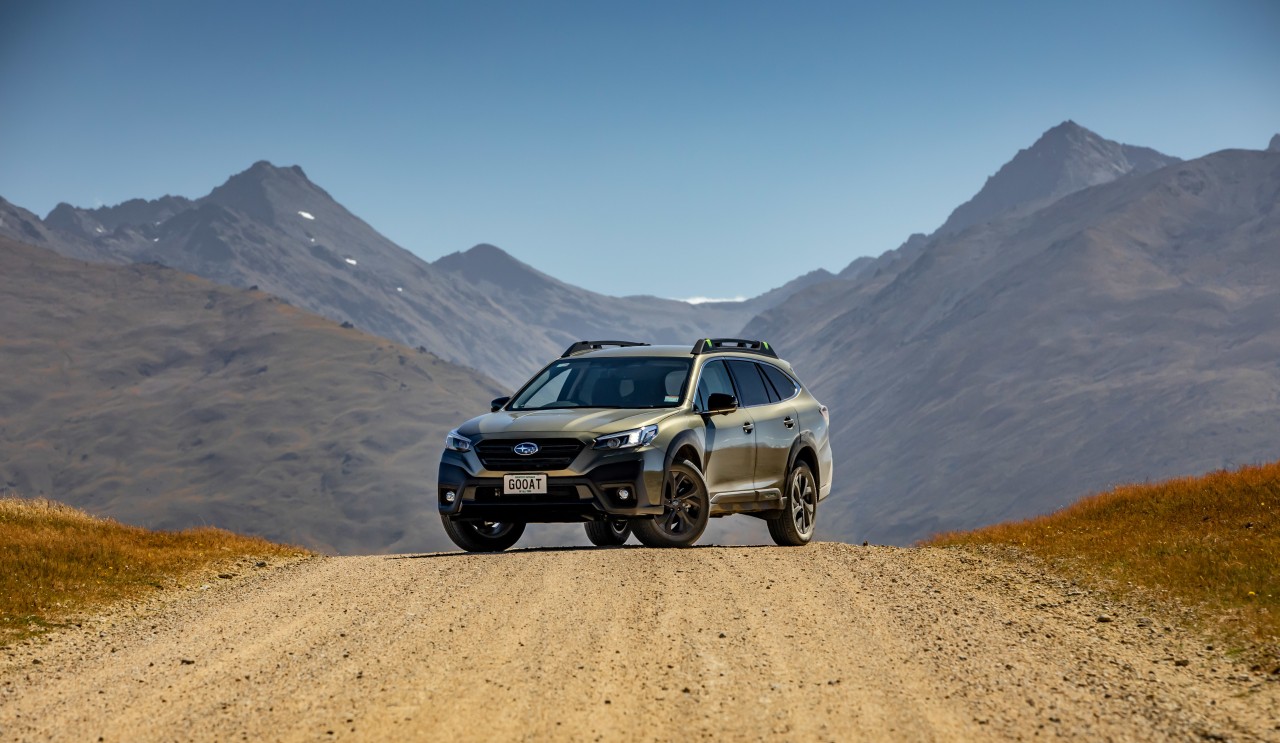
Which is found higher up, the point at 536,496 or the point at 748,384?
the point at 748,384

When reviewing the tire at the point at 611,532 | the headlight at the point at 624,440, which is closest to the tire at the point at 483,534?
the tire at the point at 611,532

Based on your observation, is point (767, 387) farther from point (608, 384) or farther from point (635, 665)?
point (635, 665)

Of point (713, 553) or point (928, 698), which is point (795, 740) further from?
point (713, 553)

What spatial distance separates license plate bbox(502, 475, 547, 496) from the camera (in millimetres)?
12875

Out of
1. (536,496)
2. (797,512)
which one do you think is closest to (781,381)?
(797,512)

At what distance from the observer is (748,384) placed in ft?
50.2

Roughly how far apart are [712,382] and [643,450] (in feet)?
6.74

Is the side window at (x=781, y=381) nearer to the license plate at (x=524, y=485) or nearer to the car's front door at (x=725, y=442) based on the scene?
the car's front door at (x=725, y=442)

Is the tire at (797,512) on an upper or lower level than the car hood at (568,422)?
lower

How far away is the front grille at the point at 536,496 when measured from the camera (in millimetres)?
12812

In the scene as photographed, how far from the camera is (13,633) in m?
9.80

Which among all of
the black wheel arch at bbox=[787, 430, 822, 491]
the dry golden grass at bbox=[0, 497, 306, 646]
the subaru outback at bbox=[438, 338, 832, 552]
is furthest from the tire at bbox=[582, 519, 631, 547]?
the dry golden grass at bbox=[0, 497, 306, 646]

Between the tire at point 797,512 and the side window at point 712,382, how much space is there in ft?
4.74

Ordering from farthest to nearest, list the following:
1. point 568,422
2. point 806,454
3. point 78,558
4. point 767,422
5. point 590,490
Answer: point 806,454, point 767,422, point 78,558, point 568,422, point 590,490
